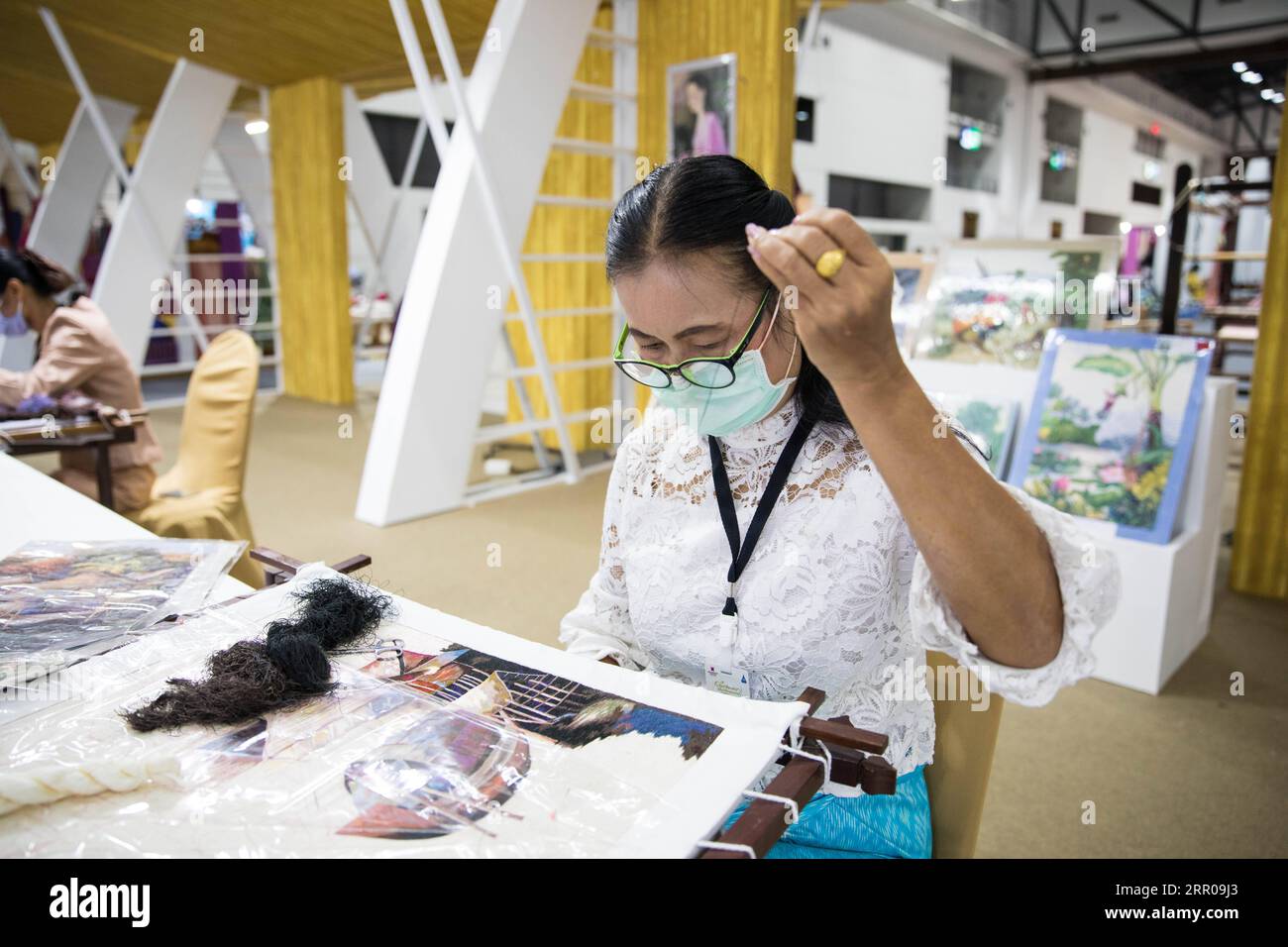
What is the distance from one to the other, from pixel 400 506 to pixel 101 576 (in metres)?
2.54

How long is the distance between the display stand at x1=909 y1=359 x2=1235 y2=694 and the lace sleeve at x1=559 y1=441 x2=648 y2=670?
1720mm

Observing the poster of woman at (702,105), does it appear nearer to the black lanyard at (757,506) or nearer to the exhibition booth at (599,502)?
the exhibition booth at (599,502)

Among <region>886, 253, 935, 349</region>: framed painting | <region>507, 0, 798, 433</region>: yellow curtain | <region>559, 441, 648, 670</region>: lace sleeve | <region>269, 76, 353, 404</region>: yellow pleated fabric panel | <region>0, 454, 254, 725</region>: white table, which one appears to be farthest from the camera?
<region>269, 76, 353, 404</region>: yellow pleated fabric panel

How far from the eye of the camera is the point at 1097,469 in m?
2.65

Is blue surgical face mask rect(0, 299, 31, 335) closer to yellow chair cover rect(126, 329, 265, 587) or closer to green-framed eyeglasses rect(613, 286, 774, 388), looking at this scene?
yellow chair cover rect(126, 329, 265, 587)

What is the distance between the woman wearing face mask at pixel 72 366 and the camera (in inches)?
103

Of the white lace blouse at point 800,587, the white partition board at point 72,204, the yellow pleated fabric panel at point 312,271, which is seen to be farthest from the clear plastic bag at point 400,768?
the white partition board at point 72,204

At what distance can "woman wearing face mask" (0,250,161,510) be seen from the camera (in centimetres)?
262

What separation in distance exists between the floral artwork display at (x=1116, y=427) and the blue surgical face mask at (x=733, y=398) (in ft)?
6.59

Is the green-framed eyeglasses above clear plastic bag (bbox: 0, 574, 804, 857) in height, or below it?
above

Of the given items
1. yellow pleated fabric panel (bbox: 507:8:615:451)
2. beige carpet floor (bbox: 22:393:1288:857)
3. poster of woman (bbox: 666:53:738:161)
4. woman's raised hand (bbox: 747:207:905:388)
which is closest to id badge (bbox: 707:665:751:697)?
beige carpet floor (bbox: 22:393:1288:857)

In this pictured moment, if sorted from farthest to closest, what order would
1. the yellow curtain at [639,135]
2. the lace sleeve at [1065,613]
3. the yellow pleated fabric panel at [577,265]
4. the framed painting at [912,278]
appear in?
the yellow pleated fabric panel at [577,265]
the yellow curtain at [639,135]
the framed painting at [912,278]
the lace sleeve at [1065,613]
